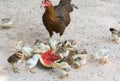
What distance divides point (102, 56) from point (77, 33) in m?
0.80

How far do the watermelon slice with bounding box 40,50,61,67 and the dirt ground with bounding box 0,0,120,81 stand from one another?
79mm

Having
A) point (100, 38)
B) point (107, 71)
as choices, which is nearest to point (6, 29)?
point (100, 38)

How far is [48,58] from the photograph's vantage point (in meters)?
3.68

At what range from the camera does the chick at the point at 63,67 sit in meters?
3.41

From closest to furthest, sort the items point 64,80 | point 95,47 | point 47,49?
point 64,80 < point 47,49 < point 95,47

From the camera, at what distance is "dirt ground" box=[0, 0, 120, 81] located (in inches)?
140

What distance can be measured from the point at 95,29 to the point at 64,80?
127cm

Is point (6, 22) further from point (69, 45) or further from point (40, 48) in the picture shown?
point (69, 45)

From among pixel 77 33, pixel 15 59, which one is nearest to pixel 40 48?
pixel 15 59

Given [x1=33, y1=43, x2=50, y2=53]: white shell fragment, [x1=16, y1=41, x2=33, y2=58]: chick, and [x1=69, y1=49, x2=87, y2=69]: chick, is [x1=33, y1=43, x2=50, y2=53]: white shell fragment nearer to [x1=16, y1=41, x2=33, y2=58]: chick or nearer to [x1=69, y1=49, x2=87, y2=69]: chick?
[x1=16, y1=41, x2=33, y2=58]: chick

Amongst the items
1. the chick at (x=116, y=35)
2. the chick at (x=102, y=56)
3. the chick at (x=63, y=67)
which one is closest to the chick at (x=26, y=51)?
the chick at (x=63, y=67)

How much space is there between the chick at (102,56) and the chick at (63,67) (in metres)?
0.43

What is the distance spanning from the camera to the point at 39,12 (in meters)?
5.00

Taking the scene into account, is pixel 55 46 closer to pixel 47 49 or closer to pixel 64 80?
pixel 47 49
